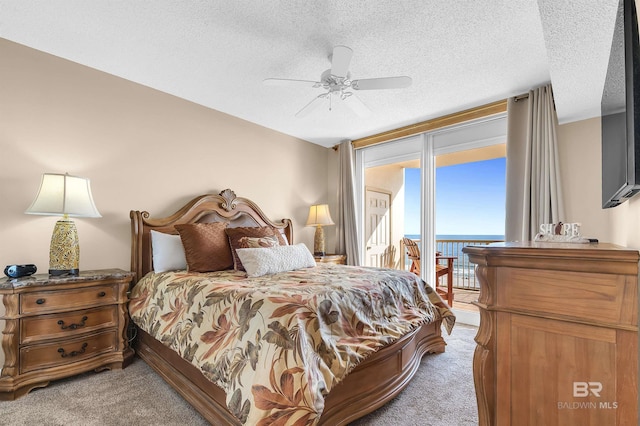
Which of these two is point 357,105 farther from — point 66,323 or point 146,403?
point 66,323

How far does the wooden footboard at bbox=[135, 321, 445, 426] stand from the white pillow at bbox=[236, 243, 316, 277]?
834 millimetres

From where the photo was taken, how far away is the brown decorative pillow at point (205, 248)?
283 cm

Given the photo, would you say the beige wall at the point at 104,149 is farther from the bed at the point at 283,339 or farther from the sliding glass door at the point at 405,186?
the sliding glass door at the point at 405,186

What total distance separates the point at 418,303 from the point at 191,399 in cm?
177

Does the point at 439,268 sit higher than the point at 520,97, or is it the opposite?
the point at 520,97

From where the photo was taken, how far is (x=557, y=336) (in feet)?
3.34

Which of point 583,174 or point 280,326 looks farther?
point 583,174

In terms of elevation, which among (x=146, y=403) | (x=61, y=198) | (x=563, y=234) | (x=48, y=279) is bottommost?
(x=146, y=403)

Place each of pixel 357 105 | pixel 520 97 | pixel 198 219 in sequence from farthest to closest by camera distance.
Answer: pixel 198 219 < pixel 520 97 < pixel 357 105

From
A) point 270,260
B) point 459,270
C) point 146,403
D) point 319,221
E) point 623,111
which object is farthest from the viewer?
point 459,270

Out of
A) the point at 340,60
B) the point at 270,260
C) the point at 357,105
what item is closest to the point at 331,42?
the point at 340,60

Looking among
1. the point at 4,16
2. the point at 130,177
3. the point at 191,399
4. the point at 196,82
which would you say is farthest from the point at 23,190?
the point at 191,399

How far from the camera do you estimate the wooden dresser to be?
0.91m

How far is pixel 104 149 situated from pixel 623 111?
3590 mm
